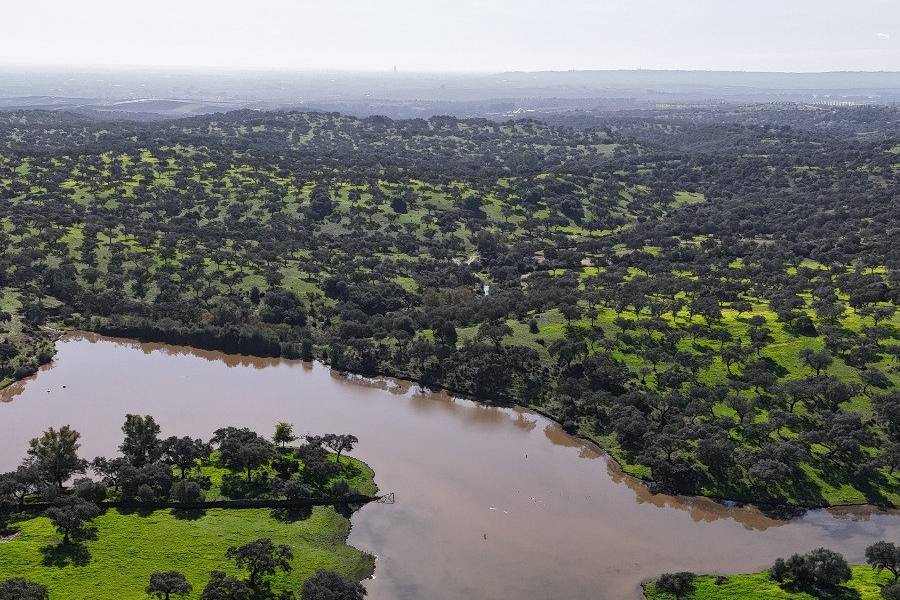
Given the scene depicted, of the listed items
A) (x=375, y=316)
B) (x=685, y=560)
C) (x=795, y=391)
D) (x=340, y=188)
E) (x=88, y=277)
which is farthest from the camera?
(x=340, y=188)

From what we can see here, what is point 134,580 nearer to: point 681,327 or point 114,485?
point 114,485

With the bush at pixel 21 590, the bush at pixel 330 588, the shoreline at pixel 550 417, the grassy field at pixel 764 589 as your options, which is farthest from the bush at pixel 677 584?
the bush at pixel 21 590

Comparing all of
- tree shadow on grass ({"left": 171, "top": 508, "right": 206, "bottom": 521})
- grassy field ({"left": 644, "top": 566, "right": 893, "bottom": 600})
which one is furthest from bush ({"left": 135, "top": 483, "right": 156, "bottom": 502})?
grassy field ({"left": 644, "top": 566, "right": 893, "bottom": 600})

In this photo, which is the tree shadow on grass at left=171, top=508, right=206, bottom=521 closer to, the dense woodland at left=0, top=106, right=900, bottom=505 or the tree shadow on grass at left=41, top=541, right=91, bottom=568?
the tree shadow on grass at left=41, top=541, right=91, bottom=568

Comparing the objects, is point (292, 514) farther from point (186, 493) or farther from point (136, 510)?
point (136, 510)

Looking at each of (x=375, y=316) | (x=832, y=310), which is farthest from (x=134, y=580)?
(x=832, y=310)

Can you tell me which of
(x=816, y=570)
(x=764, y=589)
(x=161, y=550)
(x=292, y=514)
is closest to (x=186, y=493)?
(x=161, y=550)

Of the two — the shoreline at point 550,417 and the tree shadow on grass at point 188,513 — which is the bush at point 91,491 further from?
the shoreline at point 550,417
